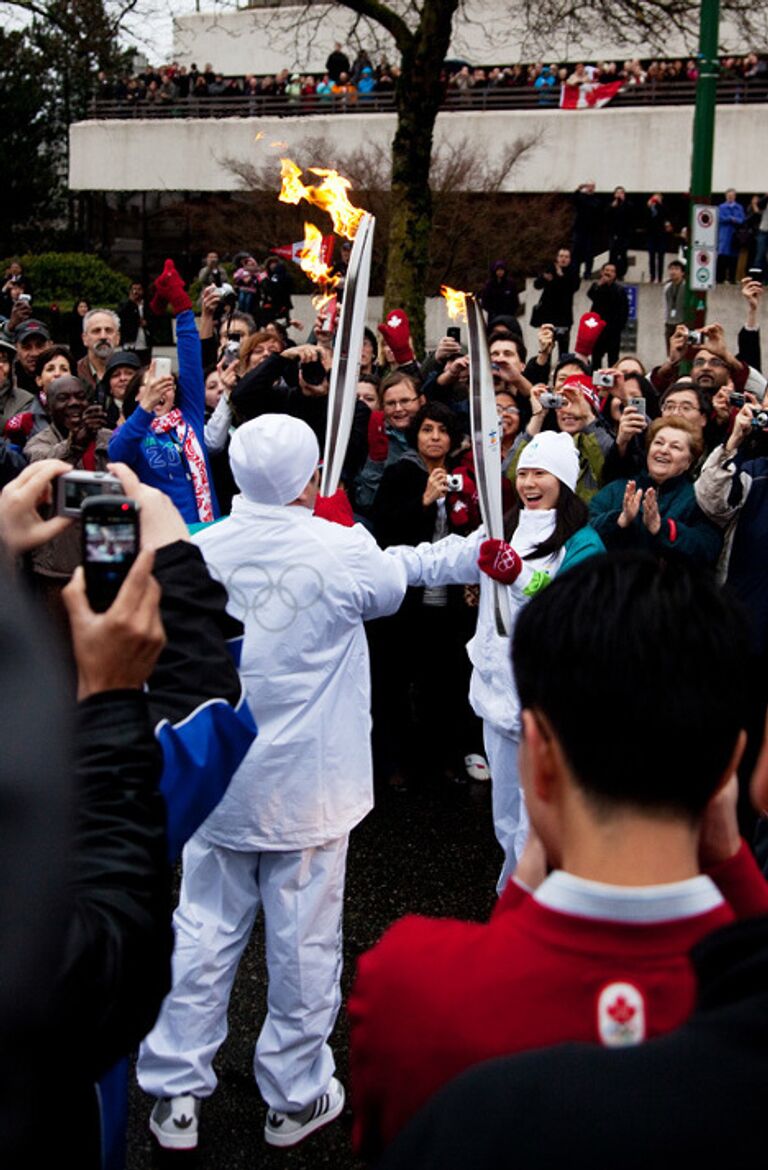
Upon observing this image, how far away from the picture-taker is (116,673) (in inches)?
64.0

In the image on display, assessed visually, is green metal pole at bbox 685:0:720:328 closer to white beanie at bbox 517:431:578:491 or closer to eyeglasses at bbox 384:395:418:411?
eyeglasses at bbox 384:395:418:411

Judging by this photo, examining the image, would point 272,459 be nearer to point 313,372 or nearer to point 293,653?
point 293,653

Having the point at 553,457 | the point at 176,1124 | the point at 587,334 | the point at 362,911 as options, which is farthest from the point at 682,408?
the point at 176,1124

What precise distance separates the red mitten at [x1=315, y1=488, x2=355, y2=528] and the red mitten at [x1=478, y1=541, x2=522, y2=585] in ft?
1.66

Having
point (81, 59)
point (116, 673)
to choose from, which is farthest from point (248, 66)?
point (116, 673)

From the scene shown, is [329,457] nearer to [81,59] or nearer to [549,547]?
[549,547]

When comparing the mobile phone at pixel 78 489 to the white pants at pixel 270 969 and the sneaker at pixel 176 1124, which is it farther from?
the sneaker at pixel 176 1124

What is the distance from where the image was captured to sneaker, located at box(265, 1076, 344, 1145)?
11.4 feet

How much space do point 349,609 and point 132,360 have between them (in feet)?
14.3

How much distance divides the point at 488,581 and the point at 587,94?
24080 mm

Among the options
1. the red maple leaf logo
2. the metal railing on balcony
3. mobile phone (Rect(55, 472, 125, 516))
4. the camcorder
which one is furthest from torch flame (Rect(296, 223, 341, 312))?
the metal railing on balcony

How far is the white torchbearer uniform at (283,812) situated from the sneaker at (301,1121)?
28mm

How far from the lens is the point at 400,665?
20.0 ft

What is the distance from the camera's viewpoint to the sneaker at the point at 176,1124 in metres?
3.35
